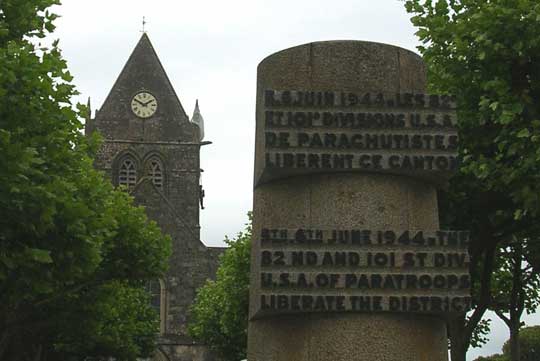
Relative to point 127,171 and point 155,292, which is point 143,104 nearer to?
point 127,171

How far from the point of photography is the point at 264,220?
10.4 meters

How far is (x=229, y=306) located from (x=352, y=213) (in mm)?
22521

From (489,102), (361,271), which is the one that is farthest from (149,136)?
(361,271)

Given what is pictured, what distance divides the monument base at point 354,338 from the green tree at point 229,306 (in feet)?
67.2

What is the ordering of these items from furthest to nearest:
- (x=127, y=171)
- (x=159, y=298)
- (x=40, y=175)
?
1. (x=127, y=171)
2. (x=159, y=298)
3. (x=40, y=175)

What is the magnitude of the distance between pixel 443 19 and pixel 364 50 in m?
4.69

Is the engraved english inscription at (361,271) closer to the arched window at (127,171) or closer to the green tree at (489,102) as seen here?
the green tree at (489,102)

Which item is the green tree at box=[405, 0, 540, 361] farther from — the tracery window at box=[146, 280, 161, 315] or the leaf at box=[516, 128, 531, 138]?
the tracery window at box=[146, 280, 161, 315]

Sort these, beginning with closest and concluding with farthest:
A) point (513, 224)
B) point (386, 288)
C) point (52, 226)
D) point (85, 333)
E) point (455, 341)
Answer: point (386, 288) < point (52, 226) < point (513, 224) < point (455, 341) < point (85, 333)

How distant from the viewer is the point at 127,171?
5406cm

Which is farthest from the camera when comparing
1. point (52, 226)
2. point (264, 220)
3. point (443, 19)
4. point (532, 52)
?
point (443, 19)

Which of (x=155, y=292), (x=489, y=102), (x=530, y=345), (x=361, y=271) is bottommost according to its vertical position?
(x=530, y=345)

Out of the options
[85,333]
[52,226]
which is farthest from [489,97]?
[85,333]

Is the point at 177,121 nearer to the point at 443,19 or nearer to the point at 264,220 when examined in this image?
the point at 443,19
